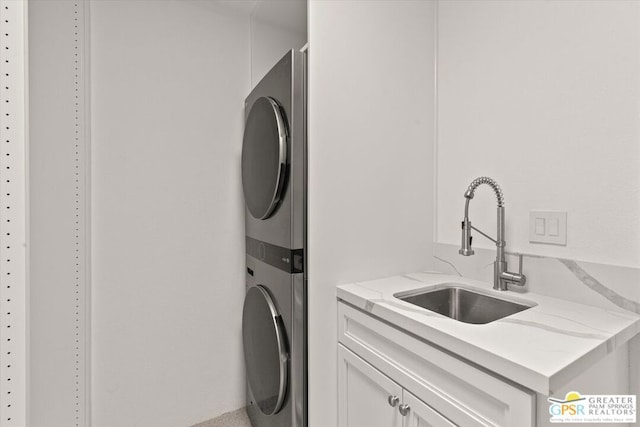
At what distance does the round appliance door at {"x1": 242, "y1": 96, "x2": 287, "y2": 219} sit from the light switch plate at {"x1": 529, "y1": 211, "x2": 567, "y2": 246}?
952mm

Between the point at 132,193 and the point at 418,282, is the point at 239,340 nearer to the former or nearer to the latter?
the point at 132,193

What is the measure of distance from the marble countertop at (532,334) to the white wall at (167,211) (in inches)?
38.5

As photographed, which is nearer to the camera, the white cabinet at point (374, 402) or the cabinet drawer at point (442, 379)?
the cabinet drawer at point (442, 379)

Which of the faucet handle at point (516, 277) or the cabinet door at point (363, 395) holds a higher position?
the faucet handle at point (516, 277)

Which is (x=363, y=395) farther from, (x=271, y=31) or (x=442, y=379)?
(x=271, y=31)

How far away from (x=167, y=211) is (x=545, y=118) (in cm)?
170

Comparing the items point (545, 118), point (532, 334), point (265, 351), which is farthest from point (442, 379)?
point (545, 118)

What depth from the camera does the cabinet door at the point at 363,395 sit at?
1.05m

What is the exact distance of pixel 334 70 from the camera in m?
1.32

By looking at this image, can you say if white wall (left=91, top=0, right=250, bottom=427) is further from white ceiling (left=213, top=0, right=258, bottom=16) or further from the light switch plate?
the light switch plate

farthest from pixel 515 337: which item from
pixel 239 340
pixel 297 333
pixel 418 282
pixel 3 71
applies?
pixel 239 340

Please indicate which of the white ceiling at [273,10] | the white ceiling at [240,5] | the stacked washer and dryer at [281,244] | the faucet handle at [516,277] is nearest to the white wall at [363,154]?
the stacked washer and dryer at [281,244]

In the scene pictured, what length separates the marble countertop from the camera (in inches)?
26.7

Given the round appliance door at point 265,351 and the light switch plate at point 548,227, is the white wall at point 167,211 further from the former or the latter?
the light switch plate at point 548,227
